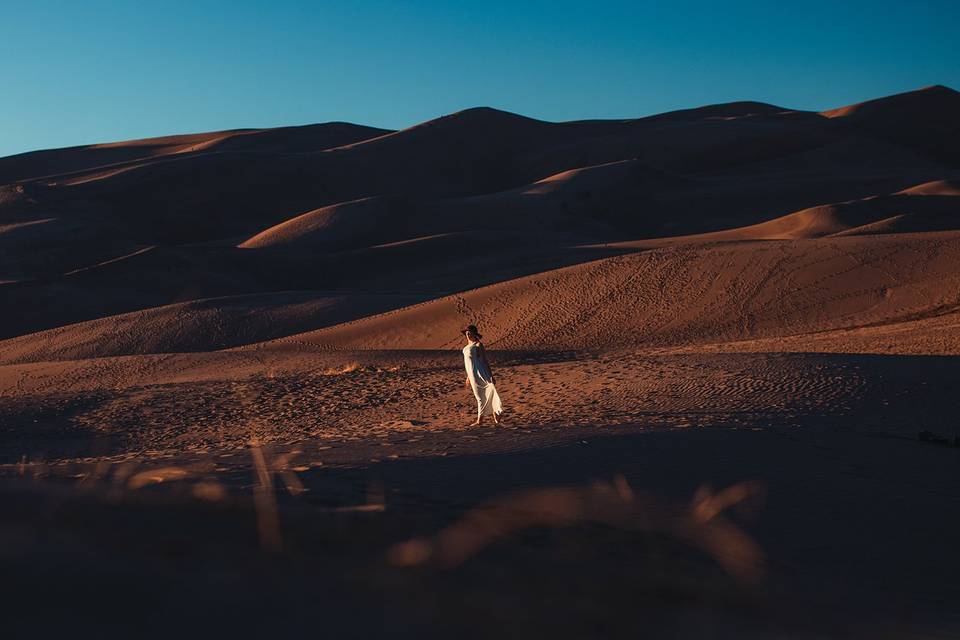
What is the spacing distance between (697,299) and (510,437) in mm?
15879

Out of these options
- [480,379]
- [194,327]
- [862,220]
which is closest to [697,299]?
[480,379]

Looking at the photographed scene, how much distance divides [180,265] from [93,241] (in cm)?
1493

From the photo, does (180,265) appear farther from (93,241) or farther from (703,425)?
(703,425)

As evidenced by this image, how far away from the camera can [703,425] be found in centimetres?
998

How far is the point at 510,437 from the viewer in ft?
32.3

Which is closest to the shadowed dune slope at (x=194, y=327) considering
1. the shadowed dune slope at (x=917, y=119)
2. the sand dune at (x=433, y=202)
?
the sand dune at (x=433, y=202)

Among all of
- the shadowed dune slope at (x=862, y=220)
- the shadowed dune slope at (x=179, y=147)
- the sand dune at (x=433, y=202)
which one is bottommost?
the shadowed dune slope at (x=862, y=220)

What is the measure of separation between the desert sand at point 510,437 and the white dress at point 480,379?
46 centimetres

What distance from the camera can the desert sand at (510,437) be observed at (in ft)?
14.4

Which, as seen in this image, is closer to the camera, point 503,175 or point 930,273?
point 930,273

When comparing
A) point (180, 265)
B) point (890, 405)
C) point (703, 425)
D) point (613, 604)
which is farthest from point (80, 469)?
point (180, 265)

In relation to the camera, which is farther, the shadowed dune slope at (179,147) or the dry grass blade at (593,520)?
the shadowed dune slope at (179,147)

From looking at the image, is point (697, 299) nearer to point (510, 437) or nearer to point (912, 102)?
point (510, 437)

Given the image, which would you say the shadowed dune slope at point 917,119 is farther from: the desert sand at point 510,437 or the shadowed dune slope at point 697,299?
the shadowed dune slope at point 697,299
